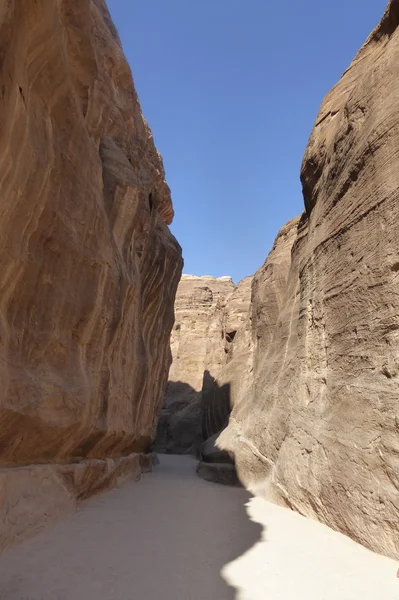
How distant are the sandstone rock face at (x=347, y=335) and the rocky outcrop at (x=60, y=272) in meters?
3.54

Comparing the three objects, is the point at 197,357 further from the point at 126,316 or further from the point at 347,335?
the point at 347,335

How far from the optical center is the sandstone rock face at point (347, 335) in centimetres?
546

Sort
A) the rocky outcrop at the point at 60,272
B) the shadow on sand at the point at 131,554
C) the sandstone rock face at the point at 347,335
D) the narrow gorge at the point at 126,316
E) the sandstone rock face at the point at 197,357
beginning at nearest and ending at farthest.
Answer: the shadow on sand at the point at 131,554
the rocky outcrop at the point at 60,272
the narrow gorge at the point at 126,316
the sandstone rock face at the point at 347,335
the sandstone rock face at the point at 197,357

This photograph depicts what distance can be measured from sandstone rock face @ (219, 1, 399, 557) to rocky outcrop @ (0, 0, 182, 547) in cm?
354

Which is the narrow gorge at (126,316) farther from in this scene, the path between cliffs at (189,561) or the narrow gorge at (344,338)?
the path between cliffs at (189,561)

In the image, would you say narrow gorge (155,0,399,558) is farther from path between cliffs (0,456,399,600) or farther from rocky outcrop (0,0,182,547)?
rocky outcrop (0,0,182,547)

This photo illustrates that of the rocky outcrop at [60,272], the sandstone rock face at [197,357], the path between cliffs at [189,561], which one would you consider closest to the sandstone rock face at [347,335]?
the path between cliffs at [189,561]

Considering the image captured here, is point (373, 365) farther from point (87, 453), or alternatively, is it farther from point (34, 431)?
point (87, 453)

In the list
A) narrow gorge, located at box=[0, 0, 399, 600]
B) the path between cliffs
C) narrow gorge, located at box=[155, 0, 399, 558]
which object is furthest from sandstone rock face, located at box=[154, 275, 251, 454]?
the path between cliffs

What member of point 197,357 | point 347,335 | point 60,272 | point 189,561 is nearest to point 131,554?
point 189,561

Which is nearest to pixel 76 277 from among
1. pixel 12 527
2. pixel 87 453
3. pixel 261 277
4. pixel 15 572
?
pixel 87 453

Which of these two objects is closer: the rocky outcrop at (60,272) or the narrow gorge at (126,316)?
the rocky outcrop at (60,272)

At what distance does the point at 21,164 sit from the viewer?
5035mm

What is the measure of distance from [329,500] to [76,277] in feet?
16.3
